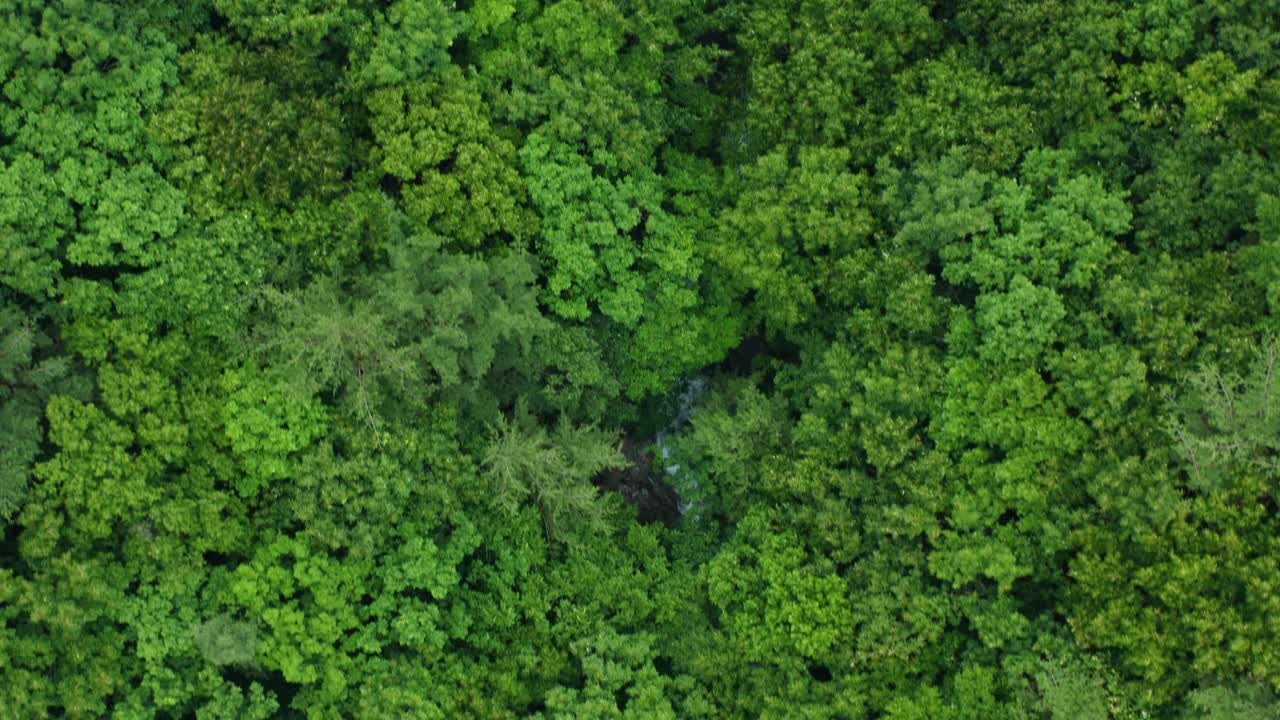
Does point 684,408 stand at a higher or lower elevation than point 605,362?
lower

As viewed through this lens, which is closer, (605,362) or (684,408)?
(605,362)

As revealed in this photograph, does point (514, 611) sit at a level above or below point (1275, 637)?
below

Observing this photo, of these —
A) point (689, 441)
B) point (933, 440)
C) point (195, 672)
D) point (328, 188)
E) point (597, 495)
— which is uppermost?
point (328, 188)

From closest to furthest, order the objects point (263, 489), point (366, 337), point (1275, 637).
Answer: point (1275, 637) < point (366, 337) < point (263, 489)

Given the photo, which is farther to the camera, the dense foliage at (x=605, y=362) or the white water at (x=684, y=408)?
the white water at (x=684, y=408)

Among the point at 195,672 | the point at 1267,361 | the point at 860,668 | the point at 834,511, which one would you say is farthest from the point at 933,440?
the point at 195,672

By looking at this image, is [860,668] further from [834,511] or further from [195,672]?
[195,672]

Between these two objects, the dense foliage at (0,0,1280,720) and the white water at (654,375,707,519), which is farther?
the white water at (654,375,707,519)

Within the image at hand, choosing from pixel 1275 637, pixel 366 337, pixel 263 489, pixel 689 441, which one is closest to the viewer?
pixel 1275 637
